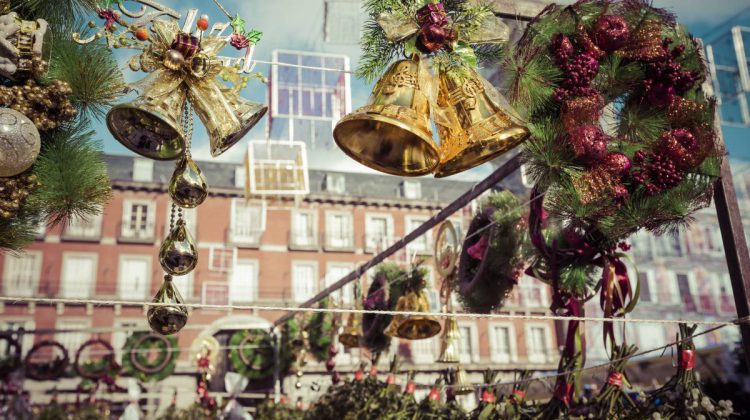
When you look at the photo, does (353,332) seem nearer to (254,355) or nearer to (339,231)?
(254,355)

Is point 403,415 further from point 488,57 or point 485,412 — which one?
point 488,57

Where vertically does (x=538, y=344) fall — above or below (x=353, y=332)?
above

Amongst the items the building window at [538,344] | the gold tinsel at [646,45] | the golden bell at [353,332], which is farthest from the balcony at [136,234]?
the gold tinsel at [646,45]

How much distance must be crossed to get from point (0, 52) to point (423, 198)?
3086 cm

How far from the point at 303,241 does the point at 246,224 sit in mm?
2695

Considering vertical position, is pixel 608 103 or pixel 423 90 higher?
pixel 608 103

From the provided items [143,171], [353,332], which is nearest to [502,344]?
[143,171]

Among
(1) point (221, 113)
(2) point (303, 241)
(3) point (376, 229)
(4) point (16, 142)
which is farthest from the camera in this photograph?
(3) point (376, 229)

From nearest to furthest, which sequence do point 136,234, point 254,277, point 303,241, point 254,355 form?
point 254,355 → point 136,234 → point 254,277 → point 303,241

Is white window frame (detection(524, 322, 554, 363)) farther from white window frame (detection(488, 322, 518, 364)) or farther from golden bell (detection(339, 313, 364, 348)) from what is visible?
golden bell (detection(339, 313, 364, 348))

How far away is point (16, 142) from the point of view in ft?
7.91

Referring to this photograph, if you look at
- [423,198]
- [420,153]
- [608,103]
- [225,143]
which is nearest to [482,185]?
[608,103]

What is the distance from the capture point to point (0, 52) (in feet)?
8.23

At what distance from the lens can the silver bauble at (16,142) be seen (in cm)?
239
